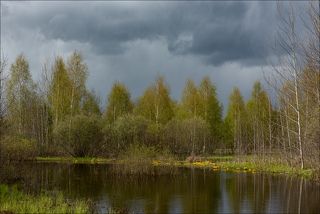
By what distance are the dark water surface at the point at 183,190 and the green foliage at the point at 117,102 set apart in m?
31.6

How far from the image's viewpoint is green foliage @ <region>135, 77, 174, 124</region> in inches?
2341

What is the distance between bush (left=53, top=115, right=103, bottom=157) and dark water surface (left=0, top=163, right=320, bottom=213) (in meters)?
16.2

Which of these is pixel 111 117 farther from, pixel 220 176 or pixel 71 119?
pixel 220 176

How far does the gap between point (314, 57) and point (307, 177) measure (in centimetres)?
1054

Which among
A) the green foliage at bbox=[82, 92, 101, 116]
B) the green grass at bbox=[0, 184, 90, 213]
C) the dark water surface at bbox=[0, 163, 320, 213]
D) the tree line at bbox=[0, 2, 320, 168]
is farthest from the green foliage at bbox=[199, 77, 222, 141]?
the green grass at bbox=[0, 184, 90, 213]

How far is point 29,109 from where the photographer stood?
185 ft

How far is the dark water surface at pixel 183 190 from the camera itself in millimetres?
18062

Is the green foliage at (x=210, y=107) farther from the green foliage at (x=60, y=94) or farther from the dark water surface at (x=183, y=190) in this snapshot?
the dark water surface at (x=183, y=190)

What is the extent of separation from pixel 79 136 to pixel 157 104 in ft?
48.6

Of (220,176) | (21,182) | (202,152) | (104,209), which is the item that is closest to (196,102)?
(202,152)

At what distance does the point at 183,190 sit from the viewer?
75.8 feet

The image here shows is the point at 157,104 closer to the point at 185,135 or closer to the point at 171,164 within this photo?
the point at 185,135

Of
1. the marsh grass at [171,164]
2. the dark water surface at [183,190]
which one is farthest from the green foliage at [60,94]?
the dark water surface at [183,190]

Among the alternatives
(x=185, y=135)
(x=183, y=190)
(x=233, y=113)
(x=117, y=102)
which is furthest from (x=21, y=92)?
(x=183, y=190)
